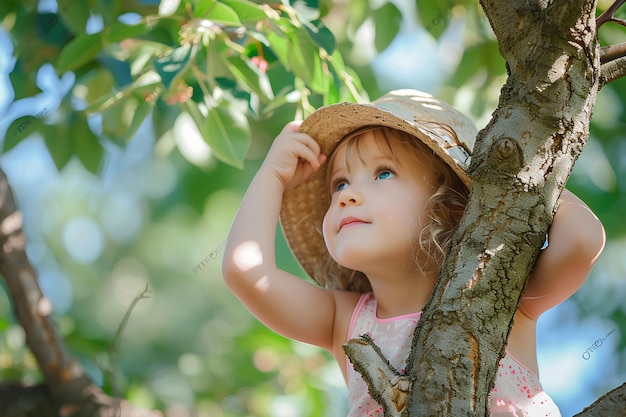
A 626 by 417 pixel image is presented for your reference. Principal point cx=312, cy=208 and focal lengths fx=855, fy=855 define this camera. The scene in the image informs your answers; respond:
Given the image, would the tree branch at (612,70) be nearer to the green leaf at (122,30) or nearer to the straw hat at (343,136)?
the straw hat at (343,136)

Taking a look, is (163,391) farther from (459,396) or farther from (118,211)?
(459,396)

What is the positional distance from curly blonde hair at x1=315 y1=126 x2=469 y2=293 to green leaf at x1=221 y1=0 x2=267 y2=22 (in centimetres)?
26

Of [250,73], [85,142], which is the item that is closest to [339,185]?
[250,73]

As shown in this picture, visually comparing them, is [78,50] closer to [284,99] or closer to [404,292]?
[284,99]

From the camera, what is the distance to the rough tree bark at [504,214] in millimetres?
910

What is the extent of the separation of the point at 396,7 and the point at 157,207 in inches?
67.0

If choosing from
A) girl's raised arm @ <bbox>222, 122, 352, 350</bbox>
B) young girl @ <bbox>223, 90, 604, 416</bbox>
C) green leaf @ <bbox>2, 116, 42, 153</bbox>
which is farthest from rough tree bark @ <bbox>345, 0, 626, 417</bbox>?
green leaf @ <bbox>2, 116, 42, 153</bbox>

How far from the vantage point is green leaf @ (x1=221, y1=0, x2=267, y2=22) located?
1461 mm

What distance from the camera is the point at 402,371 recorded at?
120cm

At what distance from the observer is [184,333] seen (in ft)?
11.7

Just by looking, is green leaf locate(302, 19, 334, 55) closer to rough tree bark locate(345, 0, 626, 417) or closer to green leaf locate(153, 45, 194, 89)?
green leaf locate(153, 45, 194, 89)

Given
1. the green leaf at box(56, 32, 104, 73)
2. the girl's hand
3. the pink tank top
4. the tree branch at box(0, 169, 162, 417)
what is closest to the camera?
the pink tank top

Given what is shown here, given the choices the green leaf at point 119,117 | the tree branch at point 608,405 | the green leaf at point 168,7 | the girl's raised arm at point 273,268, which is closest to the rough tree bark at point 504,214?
the tree branch at point 608,405

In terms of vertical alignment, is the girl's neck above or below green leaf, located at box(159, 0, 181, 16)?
below
